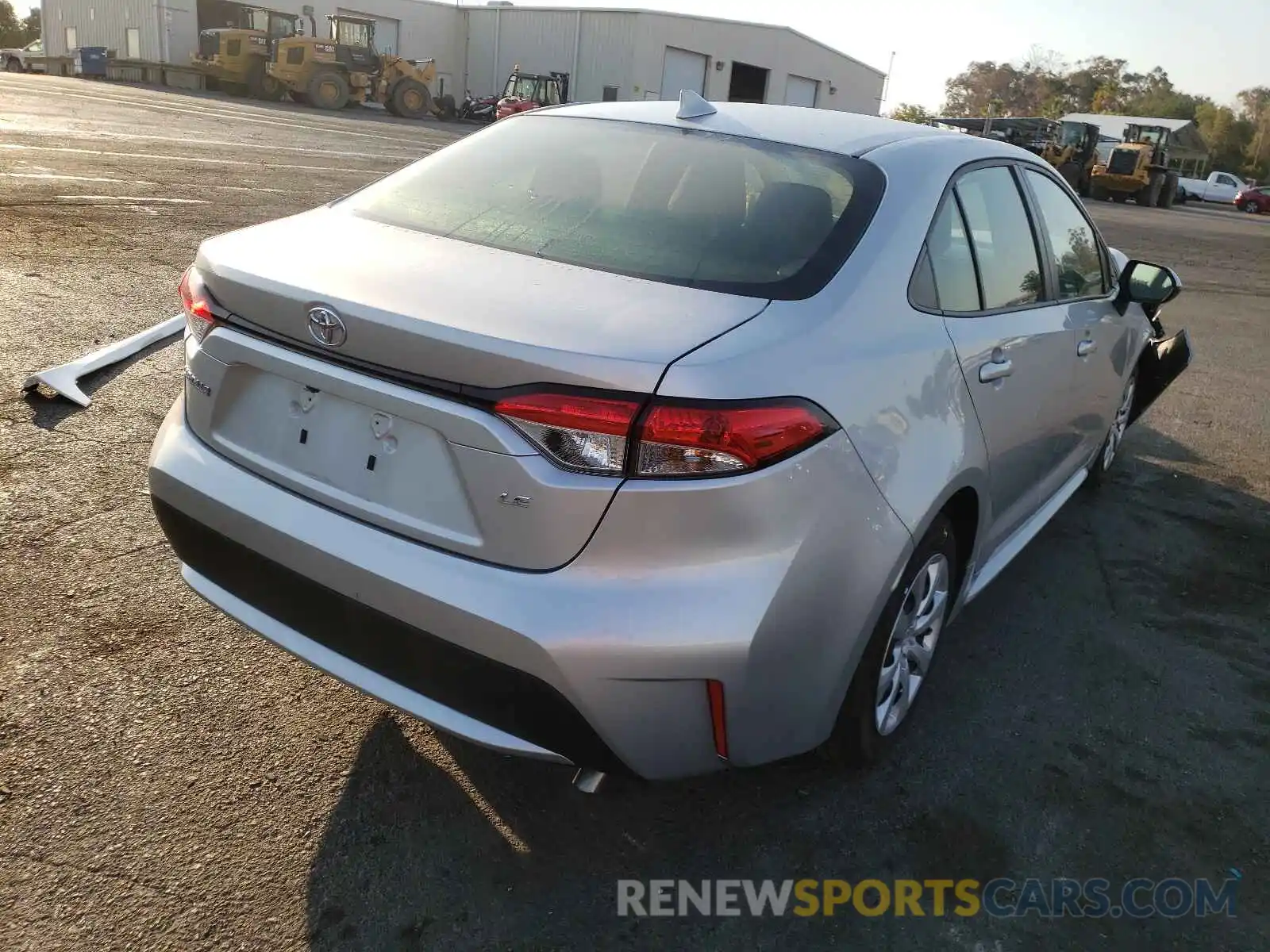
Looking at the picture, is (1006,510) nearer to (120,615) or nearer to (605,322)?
(605,322)

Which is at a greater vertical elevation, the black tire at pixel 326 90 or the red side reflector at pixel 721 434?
the red side reflector at pixel 721 434

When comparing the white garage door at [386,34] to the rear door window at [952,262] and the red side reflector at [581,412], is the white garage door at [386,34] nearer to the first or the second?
the rear door window at [952,262]

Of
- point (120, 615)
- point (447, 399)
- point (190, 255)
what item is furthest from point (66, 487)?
point (190, 255)

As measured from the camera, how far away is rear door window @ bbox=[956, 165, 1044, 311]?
2.96 meters

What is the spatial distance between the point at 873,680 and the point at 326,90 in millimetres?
34838

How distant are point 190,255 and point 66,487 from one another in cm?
440

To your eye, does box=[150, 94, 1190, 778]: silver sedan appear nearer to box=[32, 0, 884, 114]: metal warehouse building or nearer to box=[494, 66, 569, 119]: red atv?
box=[494, 66, 569, 119]: red atv

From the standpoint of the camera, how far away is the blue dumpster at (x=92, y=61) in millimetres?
38312

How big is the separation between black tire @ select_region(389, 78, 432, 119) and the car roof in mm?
34844

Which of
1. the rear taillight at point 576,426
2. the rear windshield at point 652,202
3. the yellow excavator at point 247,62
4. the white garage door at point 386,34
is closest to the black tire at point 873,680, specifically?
the rear windshield at point 652,202

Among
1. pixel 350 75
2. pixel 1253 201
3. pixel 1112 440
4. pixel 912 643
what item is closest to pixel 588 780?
pixel 912 643

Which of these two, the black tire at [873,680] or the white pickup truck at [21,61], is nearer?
the black tire at [873,680]

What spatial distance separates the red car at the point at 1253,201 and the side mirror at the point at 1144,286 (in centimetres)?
4826

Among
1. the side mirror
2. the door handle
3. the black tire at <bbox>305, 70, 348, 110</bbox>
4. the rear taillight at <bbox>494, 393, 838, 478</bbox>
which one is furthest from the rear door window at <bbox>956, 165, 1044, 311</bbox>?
the black tire at <bbox>305, 70, 348, 110</bbox>
